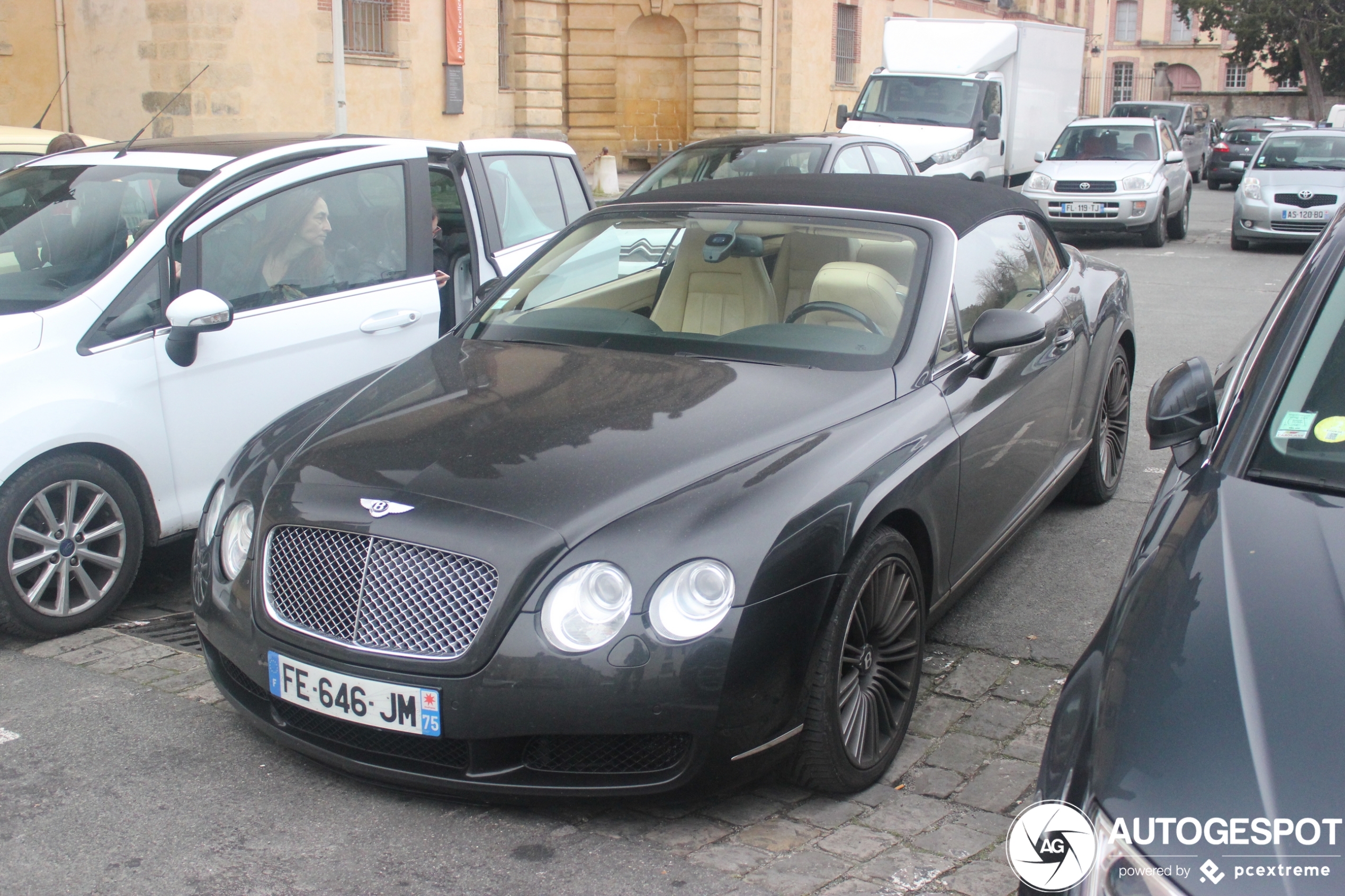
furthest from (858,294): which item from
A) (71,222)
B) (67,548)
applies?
(71,222)

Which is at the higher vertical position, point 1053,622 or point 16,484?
point 16,484

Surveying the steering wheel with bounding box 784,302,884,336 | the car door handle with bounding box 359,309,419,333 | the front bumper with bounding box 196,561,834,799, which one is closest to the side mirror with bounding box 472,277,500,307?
the car door handle with bounding box 359,309,419,333

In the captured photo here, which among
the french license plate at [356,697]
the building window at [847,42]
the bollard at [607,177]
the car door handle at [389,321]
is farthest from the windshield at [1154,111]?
the french license plate at [356,697]

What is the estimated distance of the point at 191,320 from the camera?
470 cm

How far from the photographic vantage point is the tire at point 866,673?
3.25m

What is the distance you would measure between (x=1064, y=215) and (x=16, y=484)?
52.1 ft

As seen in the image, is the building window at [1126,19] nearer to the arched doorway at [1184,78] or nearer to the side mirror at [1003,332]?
the arched doorway at [1184,78]

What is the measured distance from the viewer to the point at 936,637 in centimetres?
461

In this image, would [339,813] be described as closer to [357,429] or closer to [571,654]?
[571,654]

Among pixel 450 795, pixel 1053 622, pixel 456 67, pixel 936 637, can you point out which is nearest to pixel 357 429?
pixel 450 795

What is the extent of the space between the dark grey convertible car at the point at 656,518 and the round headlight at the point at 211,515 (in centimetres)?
2

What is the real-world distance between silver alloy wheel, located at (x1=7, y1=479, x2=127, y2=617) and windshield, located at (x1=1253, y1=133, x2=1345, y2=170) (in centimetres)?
1768

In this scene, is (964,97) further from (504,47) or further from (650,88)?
(650,88)

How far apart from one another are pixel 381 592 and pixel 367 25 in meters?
21.0
